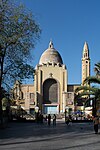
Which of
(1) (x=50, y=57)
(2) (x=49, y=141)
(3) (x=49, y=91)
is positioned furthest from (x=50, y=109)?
(2) (x=49, y=141)

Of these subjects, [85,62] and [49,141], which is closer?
[49,141]

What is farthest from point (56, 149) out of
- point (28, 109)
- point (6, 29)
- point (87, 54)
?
point (87, 54)

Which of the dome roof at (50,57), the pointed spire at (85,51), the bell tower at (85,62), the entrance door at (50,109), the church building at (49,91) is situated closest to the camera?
the church building at (49,91)

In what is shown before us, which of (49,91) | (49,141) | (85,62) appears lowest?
(49,141)

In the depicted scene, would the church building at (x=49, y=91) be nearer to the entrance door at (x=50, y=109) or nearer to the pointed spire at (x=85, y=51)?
the entrance door at (x=50, y=109)

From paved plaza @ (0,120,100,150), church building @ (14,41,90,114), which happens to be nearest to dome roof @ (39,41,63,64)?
church building @ (14,41,90,114)

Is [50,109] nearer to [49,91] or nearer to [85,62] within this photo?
[49,91]

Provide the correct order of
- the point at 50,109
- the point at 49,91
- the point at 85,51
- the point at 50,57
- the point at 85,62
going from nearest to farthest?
the point at 50,109
the point at 49,91
the point at 50,57
the point at 85,62
the point at 85,51

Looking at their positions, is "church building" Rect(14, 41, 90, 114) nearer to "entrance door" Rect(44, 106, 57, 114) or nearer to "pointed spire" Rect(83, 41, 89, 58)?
"entrance door" Rect(44, 106, 57, 114)

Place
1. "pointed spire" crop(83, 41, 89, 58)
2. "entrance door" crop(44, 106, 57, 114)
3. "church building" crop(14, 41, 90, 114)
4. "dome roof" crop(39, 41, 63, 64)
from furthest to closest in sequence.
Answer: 1. "pointed spire" crop(83, 41, 89, 58)
2. "dome roof" crop(39, 41, 63, 64)
3. "entrance door" crop(44, 106, 57, 114)
4. "church building" crop(14, 41, 90, 114)

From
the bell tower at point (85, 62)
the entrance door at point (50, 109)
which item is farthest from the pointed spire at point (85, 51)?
the entrance door at point (50, 109)

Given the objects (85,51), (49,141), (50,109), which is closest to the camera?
(49,141)

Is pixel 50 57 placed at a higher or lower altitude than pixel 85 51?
lower

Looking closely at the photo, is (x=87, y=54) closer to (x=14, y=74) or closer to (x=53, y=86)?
(x=53, y=86)
